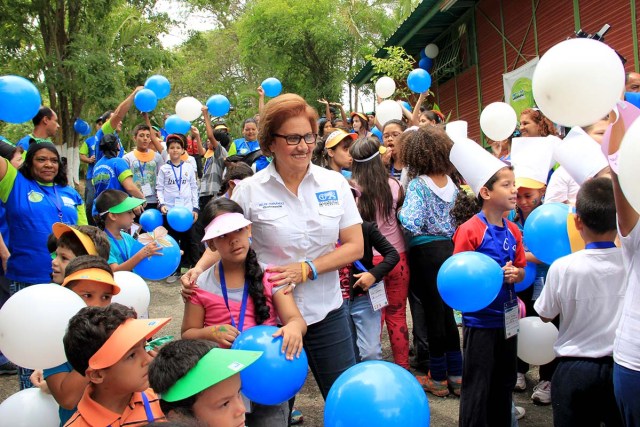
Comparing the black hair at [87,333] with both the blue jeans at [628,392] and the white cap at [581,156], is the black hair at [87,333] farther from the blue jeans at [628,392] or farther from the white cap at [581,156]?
the white cap at [581,156]

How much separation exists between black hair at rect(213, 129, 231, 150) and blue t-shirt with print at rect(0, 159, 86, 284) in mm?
4432

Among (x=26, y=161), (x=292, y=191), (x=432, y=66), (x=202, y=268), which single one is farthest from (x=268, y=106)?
(x=432, y=66)

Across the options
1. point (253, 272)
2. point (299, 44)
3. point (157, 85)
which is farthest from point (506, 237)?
point (299, 44)

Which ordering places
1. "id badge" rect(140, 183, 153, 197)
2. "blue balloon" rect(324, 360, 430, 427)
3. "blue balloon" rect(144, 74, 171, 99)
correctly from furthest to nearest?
1. "blue balloon" rect(144, 74, 171, 99)
2. "id badge" rect(140, 183, 153, 197)
3. "blue balloon" rect(324, 360, 430, 427)

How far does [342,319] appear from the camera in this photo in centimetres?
282

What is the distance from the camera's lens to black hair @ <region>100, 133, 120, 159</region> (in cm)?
653

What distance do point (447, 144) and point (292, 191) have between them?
75.0 inches

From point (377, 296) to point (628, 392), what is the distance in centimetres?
193

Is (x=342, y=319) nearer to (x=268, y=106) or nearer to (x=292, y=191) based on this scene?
(x=292, y=191)

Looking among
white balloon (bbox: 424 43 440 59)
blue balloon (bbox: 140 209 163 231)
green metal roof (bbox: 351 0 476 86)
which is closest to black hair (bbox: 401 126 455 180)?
blue balloon (bbox: 140 209 163 231)

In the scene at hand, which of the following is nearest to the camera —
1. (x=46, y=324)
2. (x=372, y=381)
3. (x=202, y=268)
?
(x=372, y=381)

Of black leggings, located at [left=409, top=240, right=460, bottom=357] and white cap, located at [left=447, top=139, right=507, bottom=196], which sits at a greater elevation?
white cap, located at [left=447, top=139, right=507, bottom=196]

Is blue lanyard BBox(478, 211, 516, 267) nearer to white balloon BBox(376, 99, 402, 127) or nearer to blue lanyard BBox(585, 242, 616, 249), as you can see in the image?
blue lanyard BBox(585, 242, 616, 249)

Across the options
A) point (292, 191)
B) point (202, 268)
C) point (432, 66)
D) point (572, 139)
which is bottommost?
point (202, 268)
